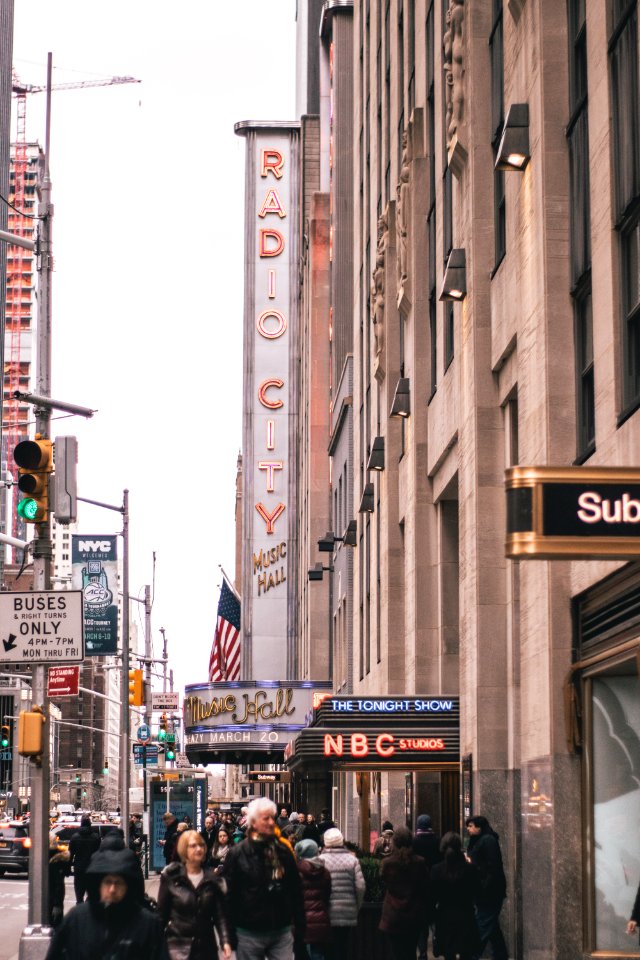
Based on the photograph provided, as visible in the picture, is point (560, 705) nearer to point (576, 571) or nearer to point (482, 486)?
point (576, 571)

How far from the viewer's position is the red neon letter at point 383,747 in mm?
28344

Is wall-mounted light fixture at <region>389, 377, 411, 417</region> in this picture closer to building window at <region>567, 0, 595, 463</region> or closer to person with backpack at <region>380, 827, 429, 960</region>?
building window at <region>567, 0, 595, 463</region>

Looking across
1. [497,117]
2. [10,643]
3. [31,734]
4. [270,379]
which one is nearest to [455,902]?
[31,734]

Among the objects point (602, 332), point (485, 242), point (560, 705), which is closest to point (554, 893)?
point (560, 705)

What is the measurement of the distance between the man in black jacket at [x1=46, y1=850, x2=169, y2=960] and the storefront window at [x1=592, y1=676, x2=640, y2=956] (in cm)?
1036

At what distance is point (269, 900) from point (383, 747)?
15771 mm

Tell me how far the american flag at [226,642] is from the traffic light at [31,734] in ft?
217

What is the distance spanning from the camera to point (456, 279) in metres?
26.4

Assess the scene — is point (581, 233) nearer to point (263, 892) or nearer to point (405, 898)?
point (405, 898)

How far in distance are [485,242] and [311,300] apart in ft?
171

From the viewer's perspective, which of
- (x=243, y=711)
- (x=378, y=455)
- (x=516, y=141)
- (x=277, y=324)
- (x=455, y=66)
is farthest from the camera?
(x=277, y=324)

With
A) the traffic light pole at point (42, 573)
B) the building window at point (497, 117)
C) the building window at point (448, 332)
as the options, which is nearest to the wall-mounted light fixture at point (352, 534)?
the building window at point (448, 332)

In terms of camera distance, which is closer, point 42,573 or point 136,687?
point 42,573

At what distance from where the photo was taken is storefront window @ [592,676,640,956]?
59.2 ft
